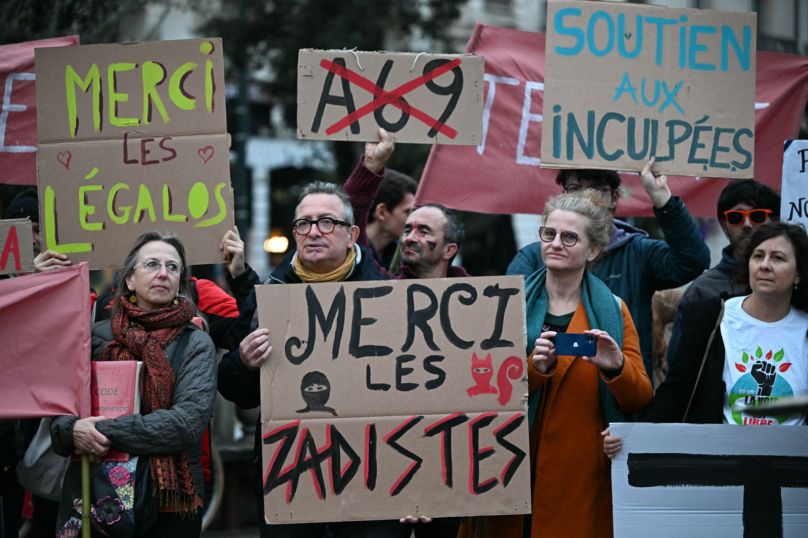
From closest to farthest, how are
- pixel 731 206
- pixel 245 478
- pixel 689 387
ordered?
1. pixel 689 387
2. pixel 731 206
3. pixel 245 478

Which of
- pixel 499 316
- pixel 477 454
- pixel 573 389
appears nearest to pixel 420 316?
pixel 499 316

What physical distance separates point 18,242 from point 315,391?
1.46 m

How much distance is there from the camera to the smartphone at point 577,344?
2791 millimetres

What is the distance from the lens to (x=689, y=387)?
3029 millimetres

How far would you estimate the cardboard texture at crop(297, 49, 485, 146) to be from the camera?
3.48m

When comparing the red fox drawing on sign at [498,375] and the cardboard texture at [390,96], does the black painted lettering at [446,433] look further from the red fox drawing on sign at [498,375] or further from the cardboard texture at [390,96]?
the cardboard texture at [390,96]

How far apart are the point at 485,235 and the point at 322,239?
1565cm

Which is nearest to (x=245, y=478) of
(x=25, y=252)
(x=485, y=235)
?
(x=25, y=252)

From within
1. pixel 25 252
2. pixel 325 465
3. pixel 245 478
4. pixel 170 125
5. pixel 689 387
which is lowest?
pixel 245 478

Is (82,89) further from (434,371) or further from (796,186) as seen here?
(796,186)

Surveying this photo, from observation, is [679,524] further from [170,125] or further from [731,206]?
[170,125]

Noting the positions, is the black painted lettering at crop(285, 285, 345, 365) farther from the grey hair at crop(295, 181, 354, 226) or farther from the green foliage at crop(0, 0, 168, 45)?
the green foliage at crop(0, 0, 168, 45)

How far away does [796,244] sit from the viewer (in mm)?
3031

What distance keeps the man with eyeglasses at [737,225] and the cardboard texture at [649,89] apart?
0.59ft
